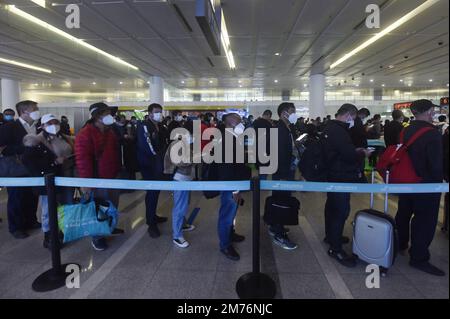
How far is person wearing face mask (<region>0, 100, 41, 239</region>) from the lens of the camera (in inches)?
136

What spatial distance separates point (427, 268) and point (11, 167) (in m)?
4.85

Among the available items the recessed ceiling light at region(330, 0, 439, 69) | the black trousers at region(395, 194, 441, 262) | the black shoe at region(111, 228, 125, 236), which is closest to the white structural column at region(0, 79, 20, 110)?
the black shoe at region(111, 228, 125, 236)

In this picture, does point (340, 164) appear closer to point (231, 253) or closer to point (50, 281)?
point (231, 253)

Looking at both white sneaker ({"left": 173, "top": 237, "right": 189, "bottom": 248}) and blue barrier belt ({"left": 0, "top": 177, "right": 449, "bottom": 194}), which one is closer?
blue barrier belt ({"left": 0, "top": 177, "right": 449, "bottom": 194})

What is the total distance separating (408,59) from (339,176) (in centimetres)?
1108

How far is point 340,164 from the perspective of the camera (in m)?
2.77

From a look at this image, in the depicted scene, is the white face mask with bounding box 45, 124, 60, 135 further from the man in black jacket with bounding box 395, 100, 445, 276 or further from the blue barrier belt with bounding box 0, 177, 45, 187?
the man in black jacket with bounding box 395, 100, 445, 276

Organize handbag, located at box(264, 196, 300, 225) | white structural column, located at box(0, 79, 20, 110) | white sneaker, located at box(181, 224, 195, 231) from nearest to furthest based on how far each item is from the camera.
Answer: handbag, located at box(264, 196, 300, 225)
white sneaker, located at box(181, 224, 195, 231)
white structural column, located at box(0, 79, 20, 110)

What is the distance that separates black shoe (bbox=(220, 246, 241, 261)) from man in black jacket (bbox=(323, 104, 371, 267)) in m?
→ 1.02

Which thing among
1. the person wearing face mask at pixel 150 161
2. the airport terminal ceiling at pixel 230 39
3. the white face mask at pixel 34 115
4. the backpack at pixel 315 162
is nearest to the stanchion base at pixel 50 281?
the person wearing face mask at pixel 150 161

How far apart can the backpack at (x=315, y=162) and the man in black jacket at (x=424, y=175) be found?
764mm

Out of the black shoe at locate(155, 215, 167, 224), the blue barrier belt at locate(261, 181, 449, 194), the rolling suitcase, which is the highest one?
the blue barrier belt at locate(261, 181, 449, 194)

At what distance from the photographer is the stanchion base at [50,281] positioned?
2453 mm
